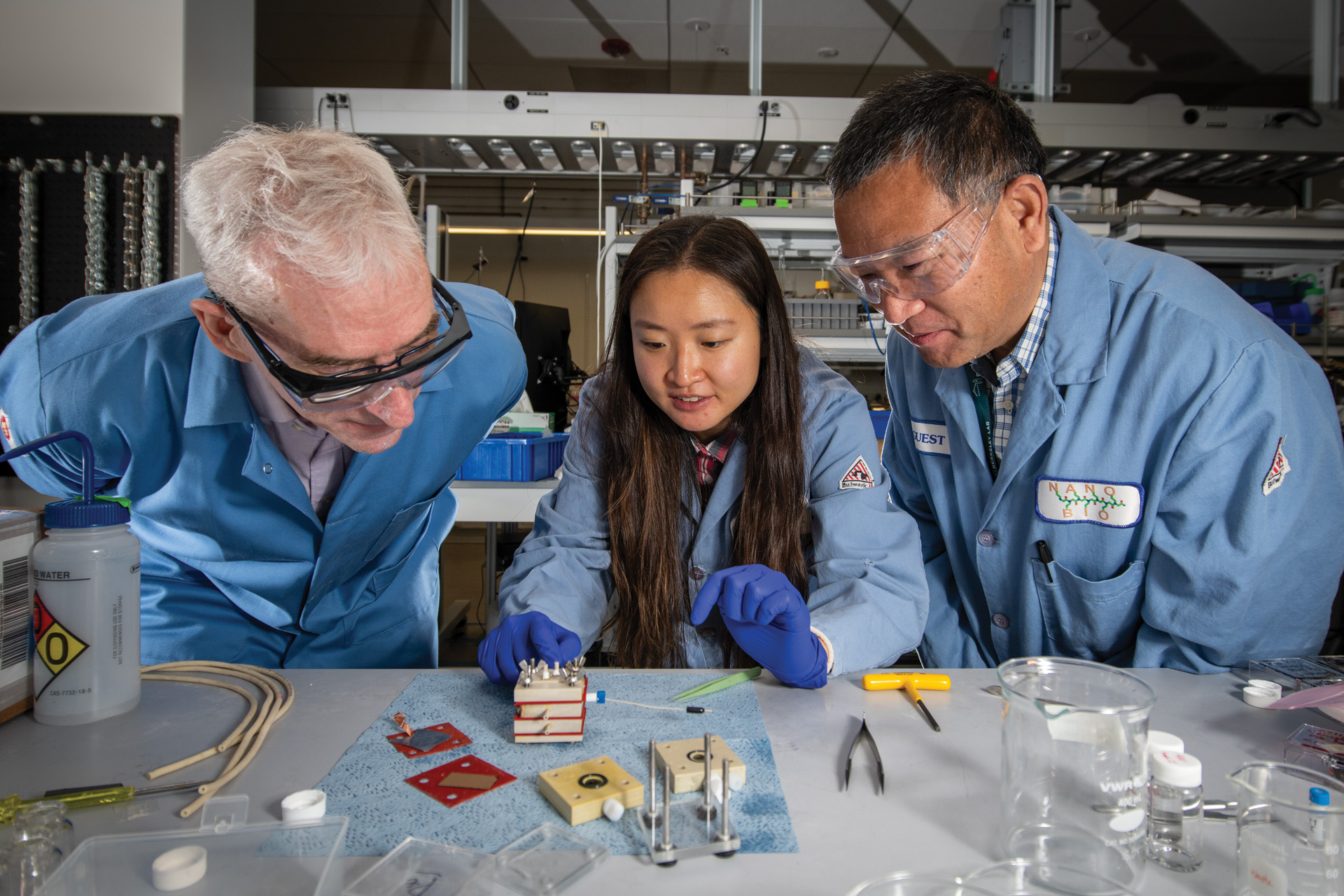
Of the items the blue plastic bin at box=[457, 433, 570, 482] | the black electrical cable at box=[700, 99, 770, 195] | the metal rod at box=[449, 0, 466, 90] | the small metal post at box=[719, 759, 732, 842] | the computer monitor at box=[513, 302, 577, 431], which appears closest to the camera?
the small metal post at box=[719, 759, 732, 842]

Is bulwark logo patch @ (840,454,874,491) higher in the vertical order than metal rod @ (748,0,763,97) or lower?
lower

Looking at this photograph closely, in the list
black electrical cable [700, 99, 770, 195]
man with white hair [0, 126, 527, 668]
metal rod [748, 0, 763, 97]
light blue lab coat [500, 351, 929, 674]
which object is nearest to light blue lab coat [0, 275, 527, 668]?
man with white hair [0, 126, 527, 668]

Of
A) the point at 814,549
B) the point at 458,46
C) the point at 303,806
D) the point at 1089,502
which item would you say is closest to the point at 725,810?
the point at 303,806

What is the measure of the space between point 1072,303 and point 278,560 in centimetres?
137

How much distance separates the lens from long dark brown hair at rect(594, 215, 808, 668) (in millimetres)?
1338

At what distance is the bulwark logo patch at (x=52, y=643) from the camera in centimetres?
89

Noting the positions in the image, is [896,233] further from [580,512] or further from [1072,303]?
[580,512]

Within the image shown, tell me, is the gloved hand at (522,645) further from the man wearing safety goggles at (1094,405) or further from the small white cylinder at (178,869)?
the man wearing safety goggles at (1094,405)

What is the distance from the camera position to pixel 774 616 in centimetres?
102

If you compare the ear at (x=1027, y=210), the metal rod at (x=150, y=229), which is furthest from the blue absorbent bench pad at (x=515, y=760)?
the metal rod at (x=150, y=229)

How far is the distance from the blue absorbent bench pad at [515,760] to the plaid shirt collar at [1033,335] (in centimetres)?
69

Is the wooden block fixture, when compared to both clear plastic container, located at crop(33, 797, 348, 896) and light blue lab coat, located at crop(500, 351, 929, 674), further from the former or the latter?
light blue lab coat, located at crop(500, 351, 929, 674)

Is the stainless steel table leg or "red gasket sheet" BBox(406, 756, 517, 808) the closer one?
"red gasket sheet" BBox(406, 756, 517, 808)

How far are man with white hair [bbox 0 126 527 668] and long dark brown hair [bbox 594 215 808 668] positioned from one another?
270mm
